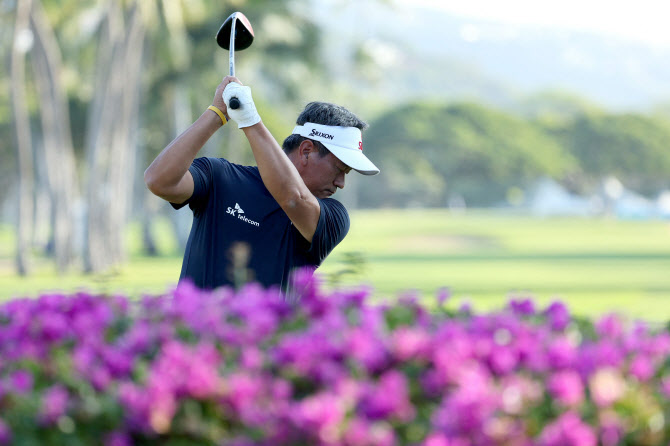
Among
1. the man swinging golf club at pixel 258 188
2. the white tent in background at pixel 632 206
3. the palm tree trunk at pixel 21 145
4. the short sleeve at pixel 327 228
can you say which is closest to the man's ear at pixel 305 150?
the man swinging golf club at pixel 258 188

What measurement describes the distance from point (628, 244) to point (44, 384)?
4105 centimetres

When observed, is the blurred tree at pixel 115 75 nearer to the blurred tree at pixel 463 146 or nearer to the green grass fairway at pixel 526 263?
the green grass fairway at pixel 526 263

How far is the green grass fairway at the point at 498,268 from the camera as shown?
1698 cm

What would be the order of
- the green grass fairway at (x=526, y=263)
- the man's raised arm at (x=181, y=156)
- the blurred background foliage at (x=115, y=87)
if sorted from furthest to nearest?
the blurred background foliage at (x=115, y=87) < the green grass fairway at (x=526, y=263) < the man's raised arm at (x=181, y=156)

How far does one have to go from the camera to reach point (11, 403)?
6.73 ft

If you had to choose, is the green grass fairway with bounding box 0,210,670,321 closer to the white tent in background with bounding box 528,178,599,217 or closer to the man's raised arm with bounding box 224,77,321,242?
the man's raised arm with bounding box 224,77,321,242

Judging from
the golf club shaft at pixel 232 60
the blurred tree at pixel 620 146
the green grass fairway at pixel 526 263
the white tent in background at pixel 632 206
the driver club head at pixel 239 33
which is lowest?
the white tent in background at pixel 632 206

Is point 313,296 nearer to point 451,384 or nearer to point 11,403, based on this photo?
point 451,384

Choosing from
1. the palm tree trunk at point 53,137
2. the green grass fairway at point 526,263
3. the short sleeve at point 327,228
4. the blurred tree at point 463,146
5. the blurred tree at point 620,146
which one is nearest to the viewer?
the short sleeve at point 327,228

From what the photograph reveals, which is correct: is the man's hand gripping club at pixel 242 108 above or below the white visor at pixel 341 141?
above

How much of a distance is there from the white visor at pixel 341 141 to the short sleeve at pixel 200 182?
17.3 inches

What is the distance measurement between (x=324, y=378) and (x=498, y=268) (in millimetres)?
25503

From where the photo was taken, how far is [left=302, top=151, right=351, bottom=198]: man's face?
436cm

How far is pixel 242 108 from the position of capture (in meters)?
3.74
